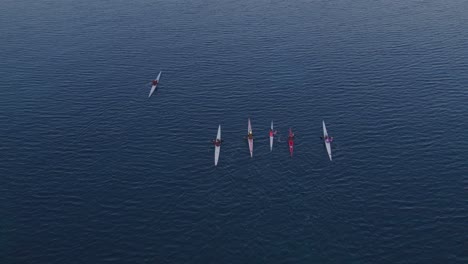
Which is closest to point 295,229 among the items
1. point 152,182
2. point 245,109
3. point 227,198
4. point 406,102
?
point 227,198

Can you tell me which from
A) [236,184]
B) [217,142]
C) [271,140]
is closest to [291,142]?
[271,140]

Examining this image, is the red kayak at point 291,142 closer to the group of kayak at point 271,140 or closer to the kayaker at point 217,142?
the group of kayak at point 271,140

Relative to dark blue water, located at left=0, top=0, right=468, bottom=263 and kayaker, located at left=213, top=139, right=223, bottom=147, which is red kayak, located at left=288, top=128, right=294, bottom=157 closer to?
dark blue water, located at left=0, top=0, right=468, bottom=263

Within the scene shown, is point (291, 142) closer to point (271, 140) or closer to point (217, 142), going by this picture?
point (271, 140)

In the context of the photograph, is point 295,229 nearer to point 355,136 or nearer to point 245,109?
point 355,136

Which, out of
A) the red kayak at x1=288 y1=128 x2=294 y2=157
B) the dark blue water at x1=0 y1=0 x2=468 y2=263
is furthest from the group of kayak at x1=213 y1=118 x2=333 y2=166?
the dark blue water at x1=0 y1=0 x2=468 y2=263

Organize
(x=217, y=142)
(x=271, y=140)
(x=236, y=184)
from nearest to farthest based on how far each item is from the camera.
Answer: (x=236, y=184) < (x=217, y=142) < (x=271, y=140)

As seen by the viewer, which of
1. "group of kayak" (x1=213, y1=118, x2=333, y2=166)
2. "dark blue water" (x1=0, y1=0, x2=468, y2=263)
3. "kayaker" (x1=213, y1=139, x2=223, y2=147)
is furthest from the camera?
"kayaker" (x1=213, y1=139, x2=223, y2=147)

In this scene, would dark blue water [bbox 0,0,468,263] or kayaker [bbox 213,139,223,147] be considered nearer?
dark blue water [bbox 0,0,468,263]

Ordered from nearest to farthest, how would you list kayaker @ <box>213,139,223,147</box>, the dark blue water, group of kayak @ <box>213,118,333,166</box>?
1. the dark blue water
2. group of kayak @ <box>213,118,333,166</box>
3. kayaker @ <box>213,139,223,147</box>

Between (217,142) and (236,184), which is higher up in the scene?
(217,142)

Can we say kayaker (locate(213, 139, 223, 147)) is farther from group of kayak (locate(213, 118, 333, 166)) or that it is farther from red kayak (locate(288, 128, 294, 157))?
red kayak (locate(288, 128, 294, 157))
